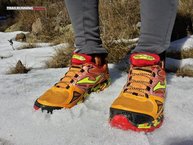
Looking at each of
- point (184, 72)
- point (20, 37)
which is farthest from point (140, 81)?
point (20, 37)

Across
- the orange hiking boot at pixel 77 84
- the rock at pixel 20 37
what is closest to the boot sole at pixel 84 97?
the orange hiking boot at pixel 77 84

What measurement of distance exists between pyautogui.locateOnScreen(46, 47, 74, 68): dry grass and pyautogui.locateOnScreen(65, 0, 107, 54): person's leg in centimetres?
87

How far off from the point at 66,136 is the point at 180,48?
1564 mm

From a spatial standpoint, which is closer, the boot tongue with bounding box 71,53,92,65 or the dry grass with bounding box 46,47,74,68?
the boot tongue with bounding box 71,53,92,65

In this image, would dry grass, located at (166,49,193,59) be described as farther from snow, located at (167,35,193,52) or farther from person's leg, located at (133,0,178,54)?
person's leg, located at (133,0,178,54)

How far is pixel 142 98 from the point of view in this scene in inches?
55.1

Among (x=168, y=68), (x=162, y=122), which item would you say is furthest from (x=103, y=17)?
(x=162, y=122)

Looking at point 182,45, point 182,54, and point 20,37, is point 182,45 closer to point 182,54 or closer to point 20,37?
point 182,54

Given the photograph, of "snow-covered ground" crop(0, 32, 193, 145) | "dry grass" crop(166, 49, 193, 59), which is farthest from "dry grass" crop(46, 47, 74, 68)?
"dry grass" crop(166, 49, 193, 59)

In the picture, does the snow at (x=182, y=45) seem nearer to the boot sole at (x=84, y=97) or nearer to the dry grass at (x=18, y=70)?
the boot sole at (x=84, y=97)

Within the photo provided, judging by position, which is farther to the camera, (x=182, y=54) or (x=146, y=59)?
(x=182, y=54)

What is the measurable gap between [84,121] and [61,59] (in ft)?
4.37

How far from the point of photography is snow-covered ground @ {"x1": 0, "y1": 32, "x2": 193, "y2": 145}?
125 centimetres

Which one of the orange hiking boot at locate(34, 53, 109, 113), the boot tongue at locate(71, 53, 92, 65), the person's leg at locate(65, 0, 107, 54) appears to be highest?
the person's leg at locate(65, 0, 107, 54)
